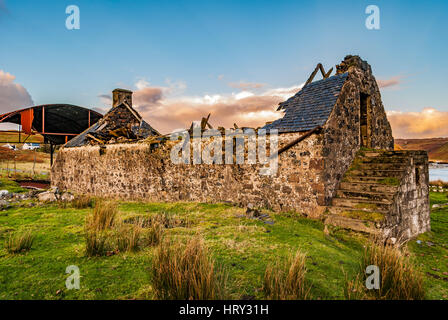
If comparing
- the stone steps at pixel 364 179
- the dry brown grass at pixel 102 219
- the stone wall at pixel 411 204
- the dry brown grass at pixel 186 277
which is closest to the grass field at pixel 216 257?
the dry brown grass at pixel 186 277

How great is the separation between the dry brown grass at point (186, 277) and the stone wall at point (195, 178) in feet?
15.8

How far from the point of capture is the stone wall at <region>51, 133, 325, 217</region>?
269 inches

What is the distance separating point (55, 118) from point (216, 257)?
19.1m

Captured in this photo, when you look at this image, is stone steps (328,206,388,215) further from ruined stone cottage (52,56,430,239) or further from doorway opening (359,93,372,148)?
doorway opening (359,93,372,148)

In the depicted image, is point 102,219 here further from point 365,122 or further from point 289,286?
point 365,122

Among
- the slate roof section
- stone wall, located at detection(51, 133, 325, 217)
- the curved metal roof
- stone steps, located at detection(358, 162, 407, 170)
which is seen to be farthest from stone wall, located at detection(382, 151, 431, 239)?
the curved metal roof

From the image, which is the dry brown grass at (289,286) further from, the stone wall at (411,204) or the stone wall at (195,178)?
the stone wall at (195,178)

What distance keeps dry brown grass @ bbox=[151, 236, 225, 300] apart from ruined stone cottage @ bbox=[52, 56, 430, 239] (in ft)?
15.0

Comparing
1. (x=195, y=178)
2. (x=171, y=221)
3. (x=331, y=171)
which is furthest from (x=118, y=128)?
(x=331, y=171)

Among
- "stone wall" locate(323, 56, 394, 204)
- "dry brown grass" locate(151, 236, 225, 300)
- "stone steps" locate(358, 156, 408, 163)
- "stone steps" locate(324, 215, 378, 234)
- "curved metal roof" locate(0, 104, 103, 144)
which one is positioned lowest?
"stone steps" locate(324, 215, 378, 234)

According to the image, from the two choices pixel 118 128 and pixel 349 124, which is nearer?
pixel 349 124

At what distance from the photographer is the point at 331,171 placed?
22.4 feet
